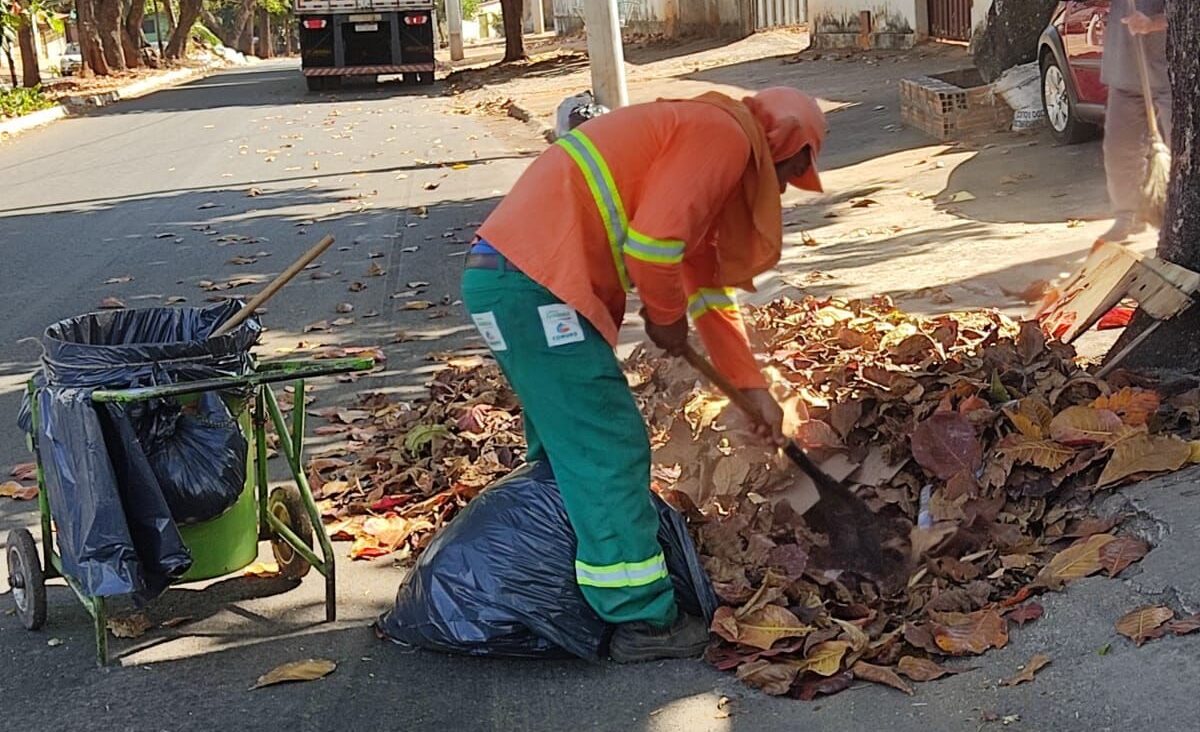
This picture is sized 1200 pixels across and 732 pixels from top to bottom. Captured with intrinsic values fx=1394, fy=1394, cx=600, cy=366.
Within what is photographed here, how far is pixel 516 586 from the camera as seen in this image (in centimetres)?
384

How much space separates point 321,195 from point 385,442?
24.7 ft

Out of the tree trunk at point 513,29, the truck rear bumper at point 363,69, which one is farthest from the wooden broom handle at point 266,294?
the tree trunk at point 513,29

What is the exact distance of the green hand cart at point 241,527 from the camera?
3.92 meters

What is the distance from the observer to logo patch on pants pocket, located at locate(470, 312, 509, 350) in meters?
3.61

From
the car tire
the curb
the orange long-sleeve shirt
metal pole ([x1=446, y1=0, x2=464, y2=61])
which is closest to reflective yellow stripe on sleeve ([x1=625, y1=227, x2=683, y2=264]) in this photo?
the orange long-sleeve shirt

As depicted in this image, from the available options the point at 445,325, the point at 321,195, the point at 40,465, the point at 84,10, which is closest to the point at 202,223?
the point at 321,195

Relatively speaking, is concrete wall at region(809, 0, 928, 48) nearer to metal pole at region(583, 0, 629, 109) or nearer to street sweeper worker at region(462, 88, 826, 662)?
metal pole at region(583, 0, 629, 109)

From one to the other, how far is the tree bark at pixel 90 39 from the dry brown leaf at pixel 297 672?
36.0 m

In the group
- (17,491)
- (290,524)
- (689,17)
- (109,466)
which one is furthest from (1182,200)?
(689,17)

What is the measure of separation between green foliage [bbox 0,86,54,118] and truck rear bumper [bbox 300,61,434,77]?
5.05 m

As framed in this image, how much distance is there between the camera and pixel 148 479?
3820mm

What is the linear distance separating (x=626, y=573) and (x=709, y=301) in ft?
2.67

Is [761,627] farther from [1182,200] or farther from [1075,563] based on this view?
[1182,200]

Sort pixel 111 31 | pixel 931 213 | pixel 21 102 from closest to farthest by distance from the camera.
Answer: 1. pixel 931 213
2. pixel 21 102
3. pixel 111 31
